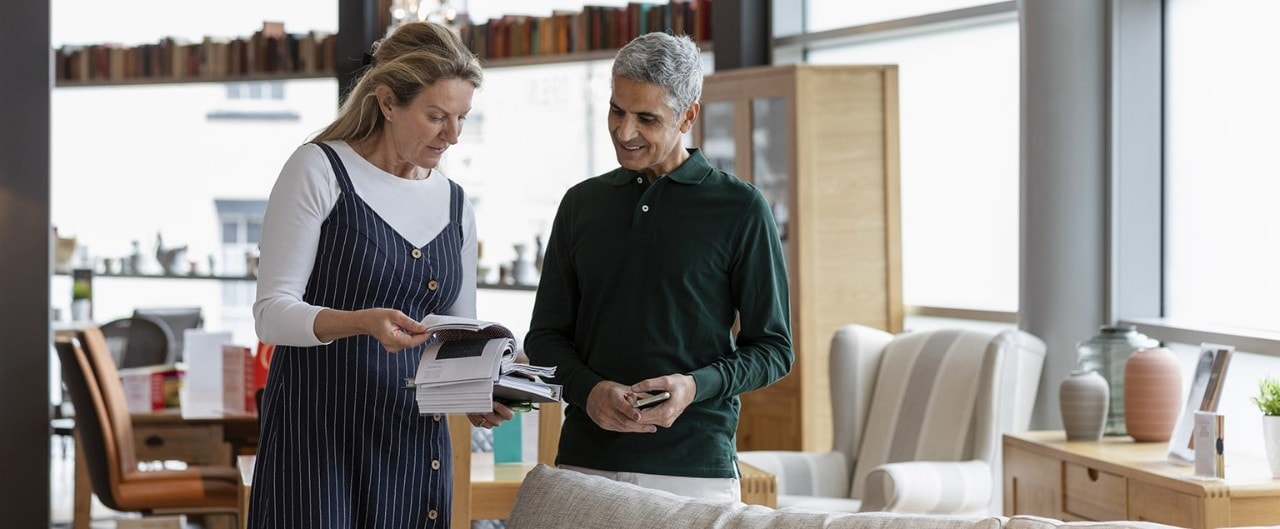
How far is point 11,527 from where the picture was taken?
16.1 ft

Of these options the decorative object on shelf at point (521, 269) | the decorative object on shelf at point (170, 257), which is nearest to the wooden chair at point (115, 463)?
the decorative object on shelf at point (521, 269)

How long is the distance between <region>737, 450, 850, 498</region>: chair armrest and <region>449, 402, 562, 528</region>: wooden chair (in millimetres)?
1107

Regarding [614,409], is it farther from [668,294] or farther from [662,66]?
[662,66]

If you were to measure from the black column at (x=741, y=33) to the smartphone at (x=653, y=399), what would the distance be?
446cm

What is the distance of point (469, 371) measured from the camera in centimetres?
199

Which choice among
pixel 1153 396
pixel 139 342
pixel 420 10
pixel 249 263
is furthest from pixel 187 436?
pixel 1153 396

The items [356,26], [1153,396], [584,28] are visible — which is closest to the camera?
[1153,396]

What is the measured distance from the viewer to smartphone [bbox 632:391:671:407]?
211 centimetres

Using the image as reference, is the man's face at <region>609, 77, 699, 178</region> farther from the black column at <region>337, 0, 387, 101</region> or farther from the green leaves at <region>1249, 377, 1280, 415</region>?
the black column at <region>337, 0, 387, 101</region>

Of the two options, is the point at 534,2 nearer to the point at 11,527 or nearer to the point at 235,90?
the point at 235,90

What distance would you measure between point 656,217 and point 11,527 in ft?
11.8

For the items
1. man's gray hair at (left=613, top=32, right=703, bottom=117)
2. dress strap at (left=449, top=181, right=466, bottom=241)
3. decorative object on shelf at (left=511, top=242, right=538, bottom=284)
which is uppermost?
man's gray hair at (left=613, top=32, right=703, bottom=117)

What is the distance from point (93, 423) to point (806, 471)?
2413 mm

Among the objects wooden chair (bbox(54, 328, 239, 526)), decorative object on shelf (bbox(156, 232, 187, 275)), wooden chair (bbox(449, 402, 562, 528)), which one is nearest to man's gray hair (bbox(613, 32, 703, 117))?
wooden chair (bbox(449, 402, 562, 528))
